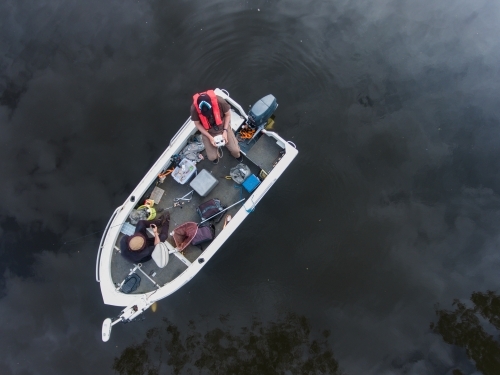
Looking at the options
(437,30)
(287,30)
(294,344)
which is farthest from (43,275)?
(437,30)

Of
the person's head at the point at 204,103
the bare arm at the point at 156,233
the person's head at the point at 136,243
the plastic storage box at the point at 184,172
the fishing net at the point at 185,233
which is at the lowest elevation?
the person's head at the point at 136,243

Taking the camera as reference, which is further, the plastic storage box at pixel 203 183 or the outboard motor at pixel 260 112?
the outboard motor at pixel 260 112

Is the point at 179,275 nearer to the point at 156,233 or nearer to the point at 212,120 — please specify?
the point at 156,233

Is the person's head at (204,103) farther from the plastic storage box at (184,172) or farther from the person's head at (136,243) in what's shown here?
the person's head at (136,243)

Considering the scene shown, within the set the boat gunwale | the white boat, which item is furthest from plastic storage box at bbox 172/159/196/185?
the boat gunwale

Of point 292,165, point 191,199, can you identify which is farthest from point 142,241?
point 292,165

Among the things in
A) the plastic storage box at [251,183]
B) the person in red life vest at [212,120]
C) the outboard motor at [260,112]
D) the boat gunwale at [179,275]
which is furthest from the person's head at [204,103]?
the plastic storage box at [251,183]

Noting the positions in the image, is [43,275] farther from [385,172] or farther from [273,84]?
[385,172]
